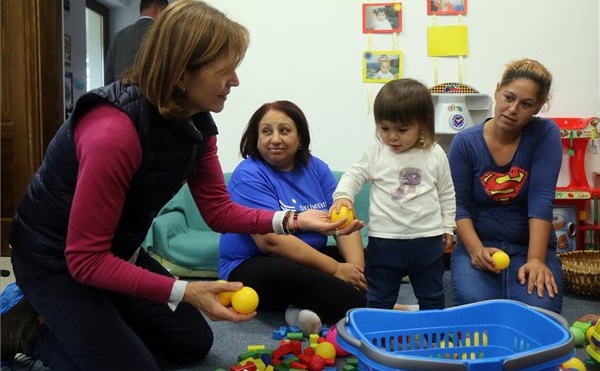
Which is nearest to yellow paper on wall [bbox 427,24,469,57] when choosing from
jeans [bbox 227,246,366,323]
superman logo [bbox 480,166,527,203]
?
superman logo [bbox 480,166,527,203]

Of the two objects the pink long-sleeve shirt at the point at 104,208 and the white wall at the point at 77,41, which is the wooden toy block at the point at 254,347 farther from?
the white wall at the point at 77,41

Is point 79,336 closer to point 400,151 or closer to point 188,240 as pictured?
point 400,151

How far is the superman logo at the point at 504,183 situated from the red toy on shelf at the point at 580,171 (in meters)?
0.88

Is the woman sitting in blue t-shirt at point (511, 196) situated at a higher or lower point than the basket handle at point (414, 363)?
higher

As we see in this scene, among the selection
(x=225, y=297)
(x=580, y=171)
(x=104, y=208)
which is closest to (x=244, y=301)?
(x=225, y=297)

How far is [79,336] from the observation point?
126cm

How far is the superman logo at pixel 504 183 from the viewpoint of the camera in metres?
1.94

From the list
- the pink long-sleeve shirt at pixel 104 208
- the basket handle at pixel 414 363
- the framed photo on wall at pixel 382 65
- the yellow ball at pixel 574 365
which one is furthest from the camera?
the framed photo on wall at pixel 382 65

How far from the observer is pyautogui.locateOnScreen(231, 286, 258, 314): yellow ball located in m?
1.16

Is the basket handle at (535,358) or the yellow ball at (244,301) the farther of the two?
the yellow ball at (244,301)

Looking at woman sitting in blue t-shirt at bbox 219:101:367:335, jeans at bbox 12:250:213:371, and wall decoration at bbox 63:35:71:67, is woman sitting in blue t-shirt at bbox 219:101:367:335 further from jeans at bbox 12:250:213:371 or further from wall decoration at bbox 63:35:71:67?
wall decoration at bbox 63:35:71:67

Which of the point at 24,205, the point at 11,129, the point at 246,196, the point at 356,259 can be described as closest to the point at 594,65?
the point at 356,259

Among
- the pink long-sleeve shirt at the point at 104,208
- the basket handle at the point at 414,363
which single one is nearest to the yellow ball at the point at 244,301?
the pink long-sleeve shirt at the point at 104,208

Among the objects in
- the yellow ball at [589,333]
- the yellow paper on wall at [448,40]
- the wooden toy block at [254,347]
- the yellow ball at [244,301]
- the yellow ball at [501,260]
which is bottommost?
the wooden toy block at [254,347]
